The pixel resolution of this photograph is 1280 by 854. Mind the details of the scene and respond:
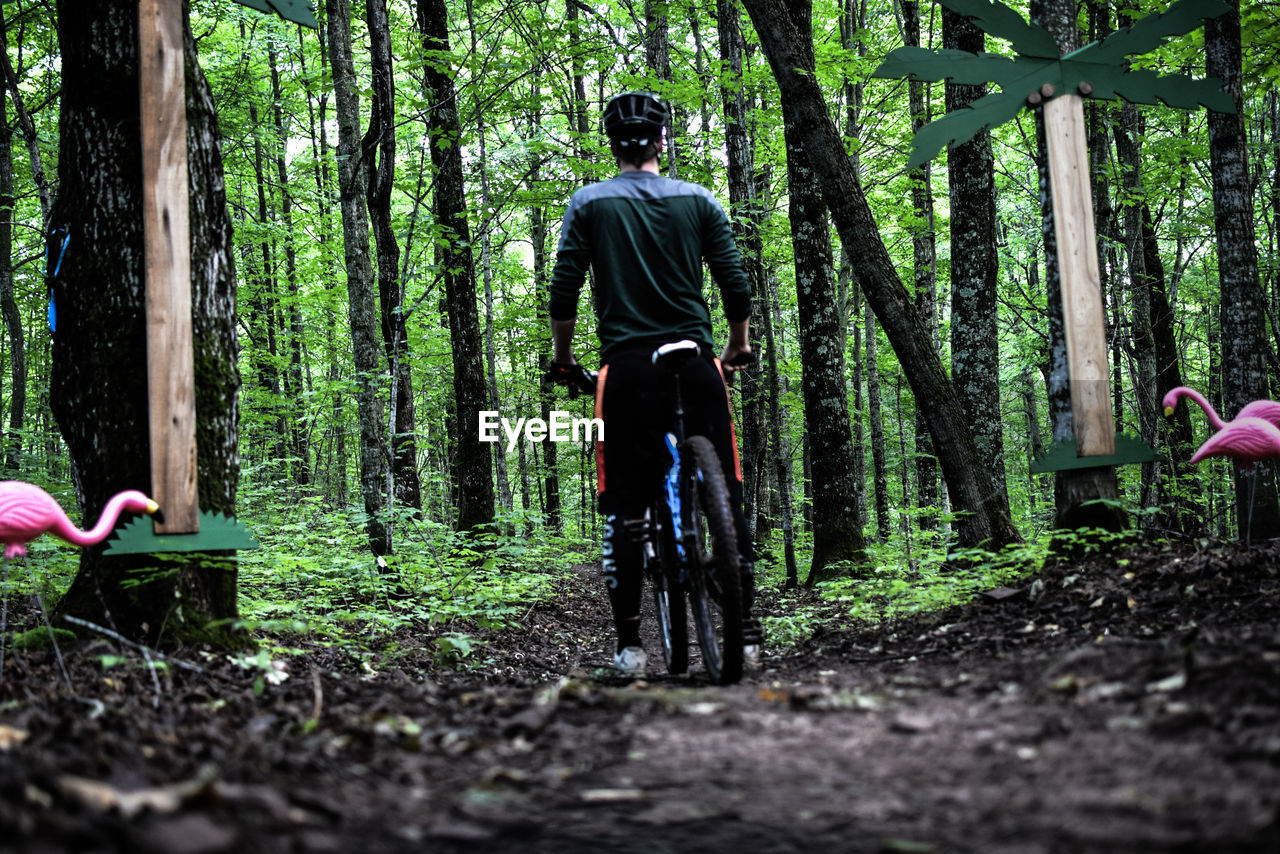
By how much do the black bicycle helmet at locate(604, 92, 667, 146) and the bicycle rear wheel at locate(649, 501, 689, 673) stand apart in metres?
1.86

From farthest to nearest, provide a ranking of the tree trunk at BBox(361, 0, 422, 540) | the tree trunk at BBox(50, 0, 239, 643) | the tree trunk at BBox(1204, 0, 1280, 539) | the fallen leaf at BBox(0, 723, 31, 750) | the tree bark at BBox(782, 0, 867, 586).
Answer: the tree bark at BBox(782, 0, 867, 586)
the tree trunk at BBox(361, 0, 422, 540)
the tree trunk at BBox(1204, 0, 1280, 539)
the tree trunk at BBox(50, 0, 239, 643)
the fallen leaf at BBox(0, 723, 31, 750)

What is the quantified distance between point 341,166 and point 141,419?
6.79 m

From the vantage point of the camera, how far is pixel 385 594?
7.91m

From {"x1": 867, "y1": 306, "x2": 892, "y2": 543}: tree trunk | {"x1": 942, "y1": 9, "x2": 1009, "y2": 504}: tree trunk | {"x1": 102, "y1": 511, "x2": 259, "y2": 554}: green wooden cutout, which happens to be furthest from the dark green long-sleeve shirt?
{"x1": 867, "y1": 306, "x2": 892, "y2": 543}: tree trunk

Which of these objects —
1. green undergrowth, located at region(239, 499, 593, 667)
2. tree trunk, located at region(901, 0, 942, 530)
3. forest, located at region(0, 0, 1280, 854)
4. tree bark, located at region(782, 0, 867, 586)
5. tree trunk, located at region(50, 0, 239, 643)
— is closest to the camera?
forest, located at region(0, 0, 1280, 854)

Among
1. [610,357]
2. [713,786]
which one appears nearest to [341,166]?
[610,357]

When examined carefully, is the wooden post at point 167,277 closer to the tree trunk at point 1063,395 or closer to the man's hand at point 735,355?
the man's hand at point 735,355

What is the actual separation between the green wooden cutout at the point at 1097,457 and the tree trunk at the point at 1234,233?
108 inches

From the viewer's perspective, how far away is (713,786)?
2213mm

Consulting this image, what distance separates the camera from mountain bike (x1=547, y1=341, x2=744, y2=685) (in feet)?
12.2

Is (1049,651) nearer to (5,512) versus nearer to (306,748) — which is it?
(306,748)

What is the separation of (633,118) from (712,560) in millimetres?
2237

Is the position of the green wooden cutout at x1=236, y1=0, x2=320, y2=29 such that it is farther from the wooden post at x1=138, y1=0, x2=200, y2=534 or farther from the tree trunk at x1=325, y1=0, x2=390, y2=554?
the tree trunk at x1=325, y1=0, x2=390, y2=554

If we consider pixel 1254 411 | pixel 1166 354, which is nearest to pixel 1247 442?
pixel 1254 411
